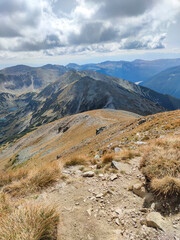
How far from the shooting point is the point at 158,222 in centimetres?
397

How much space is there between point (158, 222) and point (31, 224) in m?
3.56

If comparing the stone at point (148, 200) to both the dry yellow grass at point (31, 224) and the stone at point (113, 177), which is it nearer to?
the stone at point (113, 177)

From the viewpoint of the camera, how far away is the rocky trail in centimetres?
393

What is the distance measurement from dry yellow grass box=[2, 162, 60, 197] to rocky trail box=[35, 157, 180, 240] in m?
0.42

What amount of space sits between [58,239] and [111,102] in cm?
15055

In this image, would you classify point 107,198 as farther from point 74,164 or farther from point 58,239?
point 74,164

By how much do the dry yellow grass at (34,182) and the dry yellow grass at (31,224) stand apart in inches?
75.6

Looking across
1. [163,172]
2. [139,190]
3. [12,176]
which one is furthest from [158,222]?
[12,176]

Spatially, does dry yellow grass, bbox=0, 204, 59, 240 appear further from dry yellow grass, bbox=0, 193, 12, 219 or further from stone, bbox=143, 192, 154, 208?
stone, bbox=143, 192, 154, 208

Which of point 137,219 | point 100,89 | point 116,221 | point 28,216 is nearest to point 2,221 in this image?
point 28,216

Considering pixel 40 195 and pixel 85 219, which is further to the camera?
pixel 40 195

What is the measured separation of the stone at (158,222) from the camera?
3.81m

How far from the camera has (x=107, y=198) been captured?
5531mm

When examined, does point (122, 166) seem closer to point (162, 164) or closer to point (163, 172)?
point (162, 164)
